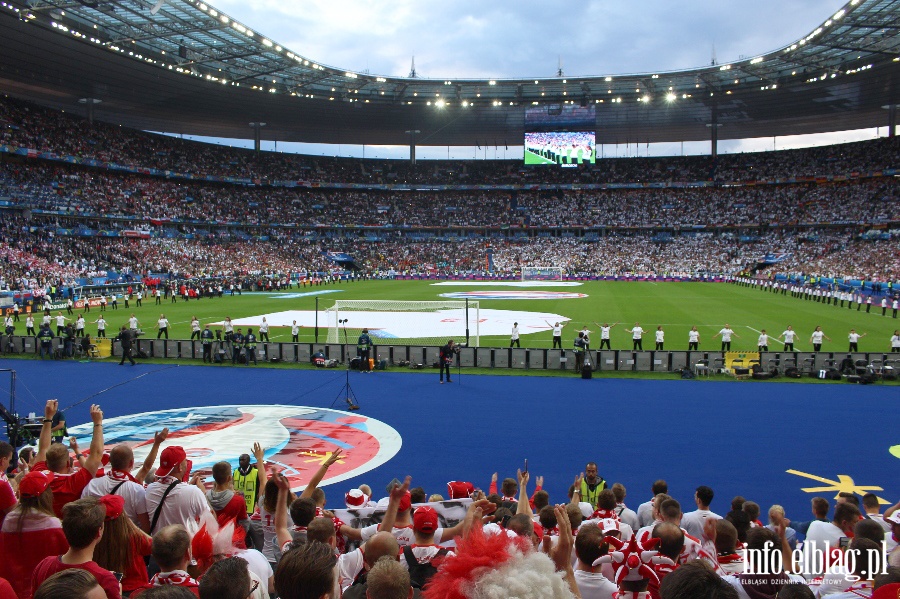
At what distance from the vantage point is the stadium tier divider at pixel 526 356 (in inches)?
953

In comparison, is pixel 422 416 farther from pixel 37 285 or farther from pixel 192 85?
pixel 192 85

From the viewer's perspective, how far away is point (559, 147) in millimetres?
95438

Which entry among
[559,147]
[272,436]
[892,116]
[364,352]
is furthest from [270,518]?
[892,116]

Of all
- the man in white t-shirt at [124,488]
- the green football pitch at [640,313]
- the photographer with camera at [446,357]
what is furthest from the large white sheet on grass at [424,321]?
the man in white t-shirt at [124,488]

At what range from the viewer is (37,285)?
5288 centimetres

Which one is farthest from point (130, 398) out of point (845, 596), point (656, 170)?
point (656, 170)

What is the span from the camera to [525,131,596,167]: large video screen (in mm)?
94812

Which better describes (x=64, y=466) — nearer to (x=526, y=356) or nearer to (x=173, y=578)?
(x=173, y=578)

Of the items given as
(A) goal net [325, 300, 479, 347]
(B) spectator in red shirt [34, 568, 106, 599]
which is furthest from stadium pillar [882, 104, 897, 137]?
(B) spectator in red shirt [34, 568, 106, 599]

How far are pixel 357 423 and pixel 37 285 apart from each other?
1883 inches

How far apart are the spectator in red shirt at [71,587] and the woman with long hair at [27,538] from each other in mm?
2176

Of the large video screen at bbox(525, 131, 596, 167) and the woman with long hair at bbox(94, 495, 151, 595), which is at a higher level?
the large video screen at bbox(525, 131, 596, 167)

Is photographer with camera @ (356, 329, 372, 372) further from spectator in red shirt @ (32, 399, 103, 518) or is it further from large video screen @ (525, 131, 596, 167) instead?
large video screen @ (525, 131, 596, 167)

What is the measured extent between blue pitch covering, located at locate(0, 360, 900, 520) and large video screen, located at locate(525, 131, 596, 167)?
251 ft
